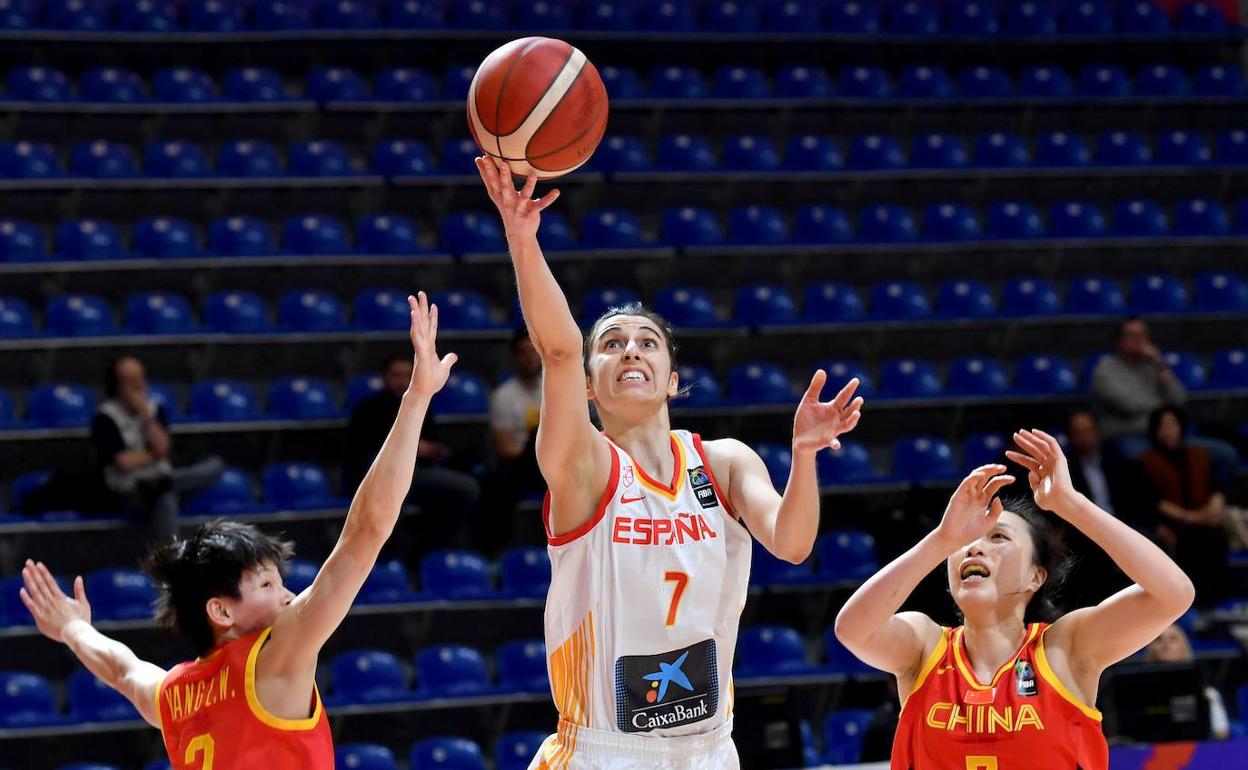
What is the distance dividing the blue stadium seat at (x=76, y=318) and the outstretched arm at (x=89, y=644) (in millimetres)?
6096

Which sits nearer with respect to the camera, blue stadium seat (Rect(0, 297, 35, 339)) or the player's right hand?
the player's right hand

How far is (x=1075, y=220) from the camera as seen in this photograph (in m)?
12.7

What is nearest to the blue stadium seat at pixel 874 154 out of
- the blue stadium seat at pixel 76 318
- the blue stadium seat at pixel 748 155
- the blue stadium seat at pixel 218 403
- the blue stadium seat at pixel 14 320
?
the blue stadium seat at pixel 748 155

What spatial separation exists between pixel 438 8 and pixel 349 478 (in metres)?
5.56

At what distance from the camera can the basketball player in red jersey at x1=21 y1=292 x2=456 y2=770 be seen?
365 cm

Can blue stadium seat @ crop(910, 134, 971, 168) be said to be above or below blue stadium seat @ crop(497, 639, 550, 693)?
above

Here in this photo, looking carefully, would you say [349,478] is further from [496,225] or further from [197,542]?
[197,542]

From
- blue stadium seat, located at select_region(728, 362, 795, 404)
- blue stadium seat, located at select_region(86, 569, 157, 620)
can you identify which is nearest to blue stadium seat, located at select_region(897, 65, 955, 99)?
blue stadium seat, located at select_region(728, 362, 795, 404)

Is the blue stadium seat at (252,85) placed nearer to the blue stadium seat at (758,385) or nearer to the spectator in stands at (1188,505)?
the blue stadium seat at (758,385)

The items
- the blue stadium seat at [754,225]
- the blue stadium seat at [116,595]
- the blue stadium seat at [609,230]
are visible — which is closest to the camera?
the blue stadium seat at [116,595]

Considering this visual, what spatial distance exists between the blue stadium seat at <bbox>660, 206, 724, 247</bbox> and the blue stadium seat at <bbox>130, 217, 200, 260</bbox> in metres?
3.43

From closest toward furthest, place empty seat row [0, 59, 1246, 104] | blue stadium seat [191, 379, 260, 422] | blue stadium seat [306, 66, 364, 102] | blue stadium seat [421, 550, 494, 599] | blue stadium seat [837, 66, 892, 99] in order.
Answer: blue stadium seat [421, 550, 494, 599], blue stadium seat [191, 379, 260, 422], empty seat row [0, 59, 1246, 104], blue stadium seat [306, 66, 364, 102], blue stadium seat [837, 66, 892, 99]

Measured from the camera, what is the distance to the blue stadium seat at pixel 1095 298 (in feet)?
39.4

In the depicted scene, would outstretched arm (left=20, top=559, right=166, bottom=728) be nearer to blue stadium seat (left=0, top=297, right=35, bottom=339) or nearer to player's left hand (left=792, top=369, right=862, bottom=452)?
player's left hand (left=792, top=369, right=862, bottom=452)
